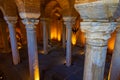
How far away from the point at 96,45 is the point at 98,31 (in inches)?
10.0

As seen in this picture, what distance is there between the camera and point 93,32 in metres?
1.77

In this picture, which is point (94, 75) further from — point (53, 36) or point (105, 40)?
point (53, 36)

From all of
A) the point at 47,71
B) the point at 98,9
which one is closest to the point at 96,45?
the point at 98,9

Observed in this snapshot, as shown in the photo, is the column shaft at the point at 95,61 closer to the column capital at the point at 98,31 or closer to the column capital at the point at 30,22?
the column capital at the point at 98,31

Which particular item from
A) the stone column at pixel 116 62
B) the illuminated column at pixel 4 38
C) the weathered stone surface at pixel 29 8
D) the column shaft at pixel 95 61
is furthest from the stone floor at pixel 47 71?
the column shaft at pixel 95 61

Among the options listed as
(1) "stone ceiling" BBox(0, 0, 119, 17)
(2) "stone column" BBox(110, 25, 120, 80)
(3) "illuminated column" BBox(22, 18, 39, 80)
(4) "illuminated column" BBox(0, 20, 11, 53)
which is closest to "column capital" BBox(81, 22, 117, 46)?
(1) "stone ceiling" BBox(0, 0, 119, 17)

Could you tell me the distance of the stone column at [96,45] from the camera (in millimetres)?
1707

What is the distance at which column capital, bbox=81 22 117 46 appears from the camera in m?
1.69

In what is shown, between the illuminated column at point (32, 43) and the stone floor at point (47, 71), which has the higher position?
the illuminated column at point (32, 43)

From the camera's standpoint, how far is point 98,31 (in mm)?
1725

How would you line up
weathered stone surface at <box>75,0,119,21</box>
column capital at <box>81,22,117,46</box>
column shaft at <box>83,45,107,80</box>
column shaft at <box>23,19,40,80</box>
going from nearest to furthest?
weathered stone surface at <box>75,0,119,21</box>
column capital at <box>81,22,117,46</box>
column shaft at <box>83,45,107,80</box>
column shaft at <box>23,19,40,80</box>

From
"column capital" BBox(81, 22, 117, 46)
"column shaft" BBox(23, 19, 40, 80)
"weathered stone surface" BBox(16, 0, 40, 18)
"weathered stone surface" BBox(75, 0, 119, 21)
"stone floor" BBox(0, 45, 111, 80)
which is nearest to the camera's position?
"weathered stone surface" BBox(75, 0, 119, 21)

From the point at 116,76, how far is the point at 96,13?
2754mm

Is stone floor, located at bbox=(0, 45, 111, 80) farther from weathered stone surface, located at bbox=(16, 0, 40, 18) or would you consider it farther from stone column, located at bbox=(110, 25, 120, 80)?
weathered stone surface, located at bbox=(16, 0, 40, 18)
